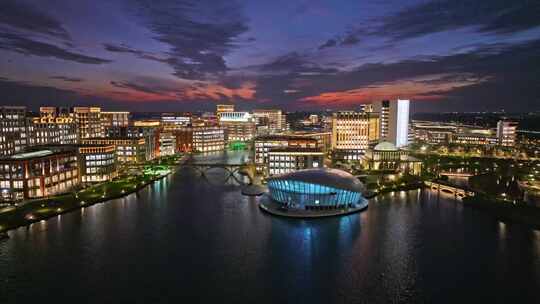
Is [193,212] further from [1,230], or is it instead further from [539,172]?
[539,172]

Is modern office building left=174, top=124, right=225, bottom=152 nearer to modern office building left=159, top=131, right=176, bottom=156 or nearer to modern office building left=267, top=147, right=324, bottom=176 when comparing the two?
modern office building left=159, top=131, right=176, bottom=156

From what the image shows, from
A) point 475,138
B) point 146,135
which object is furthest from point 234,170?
point 475,138

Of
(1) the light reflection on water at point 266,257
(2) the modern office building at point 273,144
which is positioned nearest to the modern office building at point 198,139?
(2) the modern office building at point 273,144

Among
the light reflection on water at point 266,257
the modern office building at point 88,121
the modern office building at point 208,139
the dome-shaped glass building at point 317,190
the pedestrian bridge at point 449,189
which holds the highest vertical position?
the modern office building at point 88,121

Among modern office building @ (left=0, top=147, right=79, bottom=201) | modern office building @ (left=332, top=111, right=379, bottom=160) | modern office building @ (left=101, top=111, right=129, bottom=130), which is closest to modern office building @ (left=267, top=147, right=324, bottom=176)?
modern office building @ (left=332, top=111, right=379, bottom=160)

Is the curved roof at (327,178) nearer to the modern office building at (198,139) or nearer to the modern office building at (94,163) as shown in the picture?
the modern office building at (94,163)

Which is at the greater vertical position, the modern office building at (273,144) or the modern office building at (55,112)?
the modern office building at (55,112)

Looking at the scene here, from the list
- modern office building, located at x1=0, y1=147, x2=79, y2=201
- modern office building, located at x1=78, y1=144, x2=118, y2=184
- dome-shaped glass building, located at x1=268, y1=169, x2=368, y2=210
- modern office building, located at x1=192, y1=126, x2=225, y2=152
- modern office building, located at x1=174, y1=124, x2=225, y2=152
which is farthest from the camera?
modern office building, located at x1=192, y1=126, x2=225, y2=152
